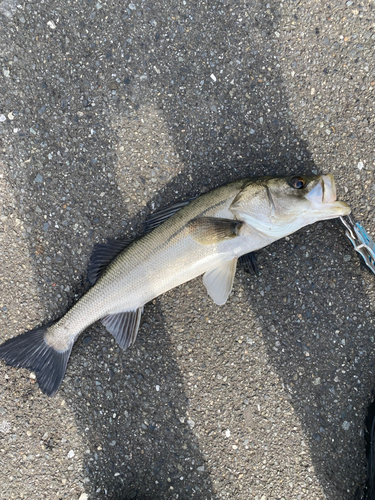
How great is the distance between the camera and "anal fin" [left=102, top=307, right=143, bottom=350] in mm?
2990

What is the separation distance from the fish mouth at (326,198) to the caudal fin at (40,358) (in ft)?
7.82

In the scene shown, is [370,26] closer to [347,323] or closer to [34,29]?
[347,323]

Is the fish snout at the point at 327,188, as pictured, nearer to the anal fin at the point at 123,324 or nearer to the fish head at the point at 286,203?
the fish head at the point at 286,203

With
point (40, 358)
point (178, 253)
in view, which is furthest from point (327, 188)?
point (40, 358)

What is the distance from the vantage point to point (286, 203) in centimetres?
274

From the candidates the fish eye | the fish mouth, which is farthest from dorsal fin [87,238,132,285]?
the fish mouth

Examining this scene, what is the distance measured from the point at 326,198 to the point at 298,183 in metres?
0.24

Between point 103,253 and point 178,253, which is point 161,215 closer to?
point 178,253

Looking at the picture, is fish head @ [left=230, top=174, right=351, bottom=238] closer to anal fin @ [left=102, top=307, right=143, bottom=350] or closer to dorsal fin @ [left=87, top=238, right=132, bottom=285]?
dorsal fin @ [left=87, top=238, right=132, bottom=285]

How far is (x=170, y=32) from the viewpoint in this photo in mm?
3230

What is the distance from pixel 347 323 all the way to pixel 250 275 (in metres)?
1.00

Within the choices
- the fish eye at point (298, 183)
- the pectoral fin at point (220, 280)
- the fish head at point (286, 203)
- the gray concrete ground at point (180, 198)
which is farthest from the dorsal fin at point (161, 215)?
the fish eye at point (298, 183)

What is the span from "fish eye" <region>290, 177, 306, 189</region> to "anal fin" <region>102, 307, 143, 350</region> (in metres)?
1.62

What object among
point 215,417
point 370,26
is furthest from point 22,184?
point 370,26
